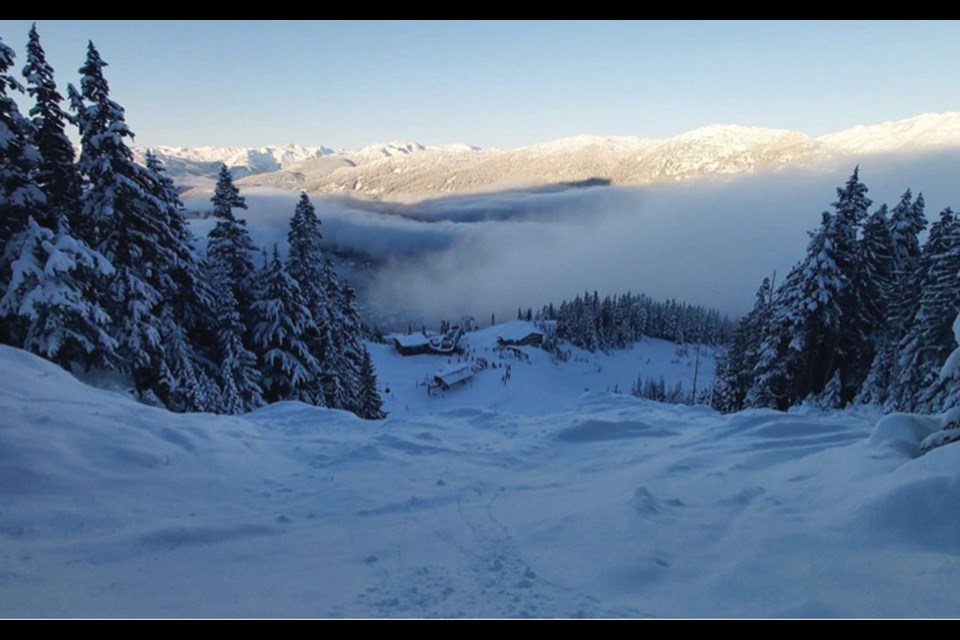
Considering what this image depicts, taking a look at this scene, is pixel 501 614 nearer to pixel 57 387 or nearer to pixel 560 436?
pixel 560 436

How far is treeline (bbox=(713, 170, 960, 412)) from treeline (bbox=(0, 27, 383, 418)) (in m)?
26.7

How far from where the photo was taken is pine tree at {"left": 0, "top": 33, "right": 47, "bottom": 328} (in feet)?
50.6

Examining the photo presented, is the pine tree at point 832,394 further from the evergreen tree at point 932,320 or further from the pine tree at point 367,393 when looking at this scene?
the pine tree at point 367,393

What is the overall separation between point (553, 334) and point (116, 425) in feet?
476

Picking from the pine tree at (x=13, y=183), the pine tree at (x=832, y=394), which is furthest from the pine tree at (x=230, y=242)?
the pine tree at (x=832, y=394)

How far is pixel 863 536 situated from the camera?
19.2ft

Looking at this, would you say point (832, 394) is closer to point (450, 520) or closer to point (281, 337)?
point (450, 520)

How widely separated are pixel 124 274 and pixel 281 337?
8056 mm

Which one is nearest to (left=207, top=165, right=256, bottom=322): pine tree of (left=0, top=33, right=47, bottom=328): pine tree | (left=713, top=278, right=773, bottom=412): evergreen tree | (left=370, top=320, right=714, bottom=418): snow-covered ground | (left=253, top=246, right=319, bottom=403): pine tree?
(left=253, top=246, right=319, bottom=403): pine tree

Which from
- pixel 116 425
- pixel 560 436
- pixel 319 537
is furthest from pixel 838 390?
pixel 116 425

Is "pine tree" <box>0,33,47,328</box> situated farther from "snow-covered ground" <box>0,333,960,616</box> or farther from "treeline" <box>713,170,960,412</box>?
"treeline" <box>713,170,960,412</box>

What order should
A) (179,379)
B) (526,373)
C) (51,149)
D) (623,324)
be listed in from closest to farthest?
(51,149), (179,379), (526,373), (623,324)

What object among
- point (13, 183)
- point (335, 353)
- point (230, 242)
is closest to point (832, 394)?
point (335, 353)

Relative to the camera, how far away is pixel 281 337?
83.5 feet
